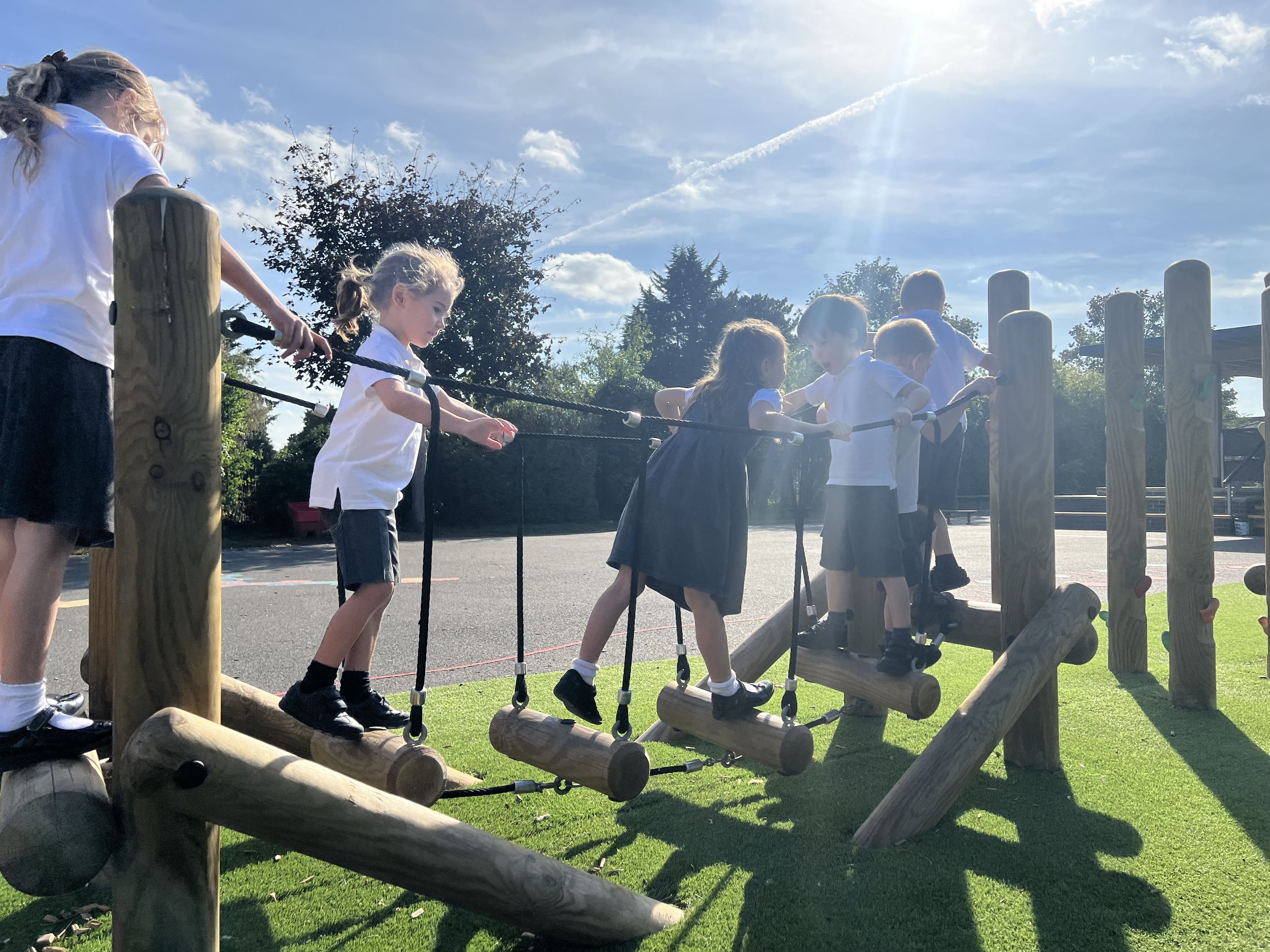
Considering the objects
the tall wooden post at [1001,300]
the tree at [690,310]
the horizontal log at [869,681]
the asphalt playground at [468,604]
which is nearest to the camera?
the horizontal log at [869,681]

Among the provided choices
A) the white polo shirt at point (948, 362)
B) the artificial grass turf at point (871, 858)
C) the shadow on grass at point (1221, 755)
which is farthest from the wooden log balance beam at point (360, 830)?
the white polo shirt at point (948, 362)

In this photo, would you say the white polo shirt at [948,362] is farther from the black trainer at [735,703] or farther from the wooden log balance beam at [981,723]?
the black trainer at [735,703]

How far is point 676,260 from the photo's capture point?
49562 mm

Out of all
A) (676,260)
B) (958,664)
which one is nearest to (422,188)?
(958,664)

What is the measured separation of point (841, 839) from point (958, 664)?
3062 millimetres

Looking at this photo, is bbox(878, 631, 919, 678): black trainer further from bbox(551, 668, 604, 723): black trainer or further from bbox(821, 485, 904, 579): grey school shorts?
bbox(551, 668, 604, 723): black trainer

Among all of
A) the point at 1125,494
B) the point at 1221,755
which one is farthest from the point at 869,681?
the point at 1125,494

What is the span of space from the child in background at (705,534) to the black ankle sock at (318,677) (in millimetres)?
794

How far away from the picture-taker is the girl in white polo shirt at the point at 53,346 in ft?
6.14

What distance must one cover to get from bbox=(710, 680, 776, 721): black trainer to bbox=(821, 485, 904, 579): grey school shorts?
33.8 inches

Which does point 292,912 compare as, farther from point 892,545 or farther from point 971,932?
point 892,545

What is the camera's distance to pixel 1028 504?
12.5ft

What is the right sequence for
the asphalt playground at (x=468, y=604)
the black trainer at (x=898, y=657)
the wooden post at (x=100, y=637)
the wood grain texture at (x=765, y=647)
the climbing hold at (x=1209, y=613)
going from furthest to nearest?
the asphalt playground at (x=468, y=604) → the climbing hold at (x=1209, y=613) → the wood grain texture at (x=765, y=647) → the black trainer at (x=898, y=657) → the wooden post at (x=100, y=637)

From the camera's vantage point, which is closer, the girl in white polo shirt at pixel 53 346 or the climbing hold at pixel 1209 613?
the girl in white polo shirt at pixel 53 346
